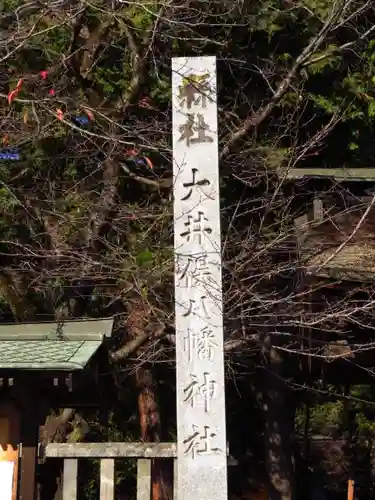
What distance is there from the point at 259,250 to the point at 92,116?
100 inches

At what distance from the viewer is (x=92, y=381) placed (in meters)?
5.73

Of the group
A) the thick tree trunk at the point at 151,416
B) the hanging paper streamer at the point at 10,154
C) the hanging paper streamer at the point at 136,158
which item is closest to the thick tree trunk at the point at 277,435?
the thick tree trunk at the point at 151,416

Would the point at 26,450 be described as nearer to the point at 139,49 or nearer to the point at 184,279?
the point at 184,279

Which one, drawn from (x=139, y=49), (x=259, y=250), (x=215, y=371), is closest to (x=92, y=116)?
(x=139, y=49)

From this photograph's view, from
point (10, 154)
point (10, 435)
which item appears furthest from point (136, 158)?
point (10, 435)

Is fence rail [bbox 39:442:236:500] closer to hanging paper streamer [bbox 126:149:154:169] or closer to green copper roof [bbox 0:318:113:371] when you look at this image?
green copper roof [bbox 0:318:113:371]

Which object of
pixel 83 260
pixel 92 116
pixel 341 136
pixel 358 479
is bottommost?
pixel 358 479

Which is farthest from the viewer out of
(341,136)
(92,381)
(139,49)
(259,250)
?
(341,136)

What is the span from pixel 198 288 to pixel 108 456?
1.36 m

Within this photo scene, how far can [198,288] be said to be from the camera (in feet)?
17.3

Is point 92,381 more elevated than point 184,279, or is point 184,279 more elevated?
point 184,279

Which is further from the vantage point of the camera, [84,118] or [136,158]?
[136,158]

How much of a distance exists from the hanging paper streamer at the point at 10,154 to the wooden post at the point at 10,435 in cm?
487

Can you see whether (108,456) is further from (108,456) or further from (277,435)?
(277,435)
